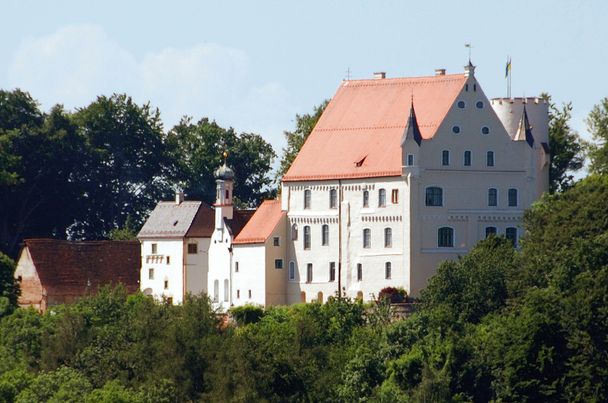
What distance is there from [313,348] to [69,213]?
42.0m

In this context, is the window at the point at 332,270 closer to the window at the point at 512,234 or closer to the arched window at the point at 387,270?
the arched window at the point at 387,270

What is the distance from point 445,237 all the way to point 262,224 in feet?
30.7

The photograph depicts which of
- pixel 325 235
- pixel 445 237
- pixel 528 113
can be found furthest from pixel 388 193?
pixel 528 113

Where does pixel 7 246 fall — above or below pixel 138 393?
above

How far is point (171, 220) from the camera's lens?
11681 centimetres

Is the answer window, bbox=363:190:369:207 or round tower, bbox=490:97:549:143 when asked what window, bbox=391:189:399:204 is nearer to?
window, bbox=363:190:369:207

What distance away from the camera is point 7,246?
128125mm

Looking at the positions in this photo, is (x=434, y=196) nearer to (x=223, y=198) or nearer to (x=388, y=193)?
(x=388, y=193)

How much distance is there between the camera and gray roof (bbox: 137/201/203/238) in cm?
11556

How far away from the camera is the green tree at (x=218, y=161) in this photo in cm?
13138

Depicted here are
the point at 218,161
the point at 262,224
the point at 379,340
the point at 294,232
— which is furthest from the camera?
the point at 218,161

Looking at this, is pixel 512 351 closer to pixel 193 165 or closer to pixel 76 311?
Answer: pixel 76 311

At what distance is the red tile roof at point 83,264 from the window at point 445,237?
21.8 meters

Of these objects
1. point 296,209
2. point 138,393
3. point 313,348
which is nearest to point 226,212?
point 296,209
